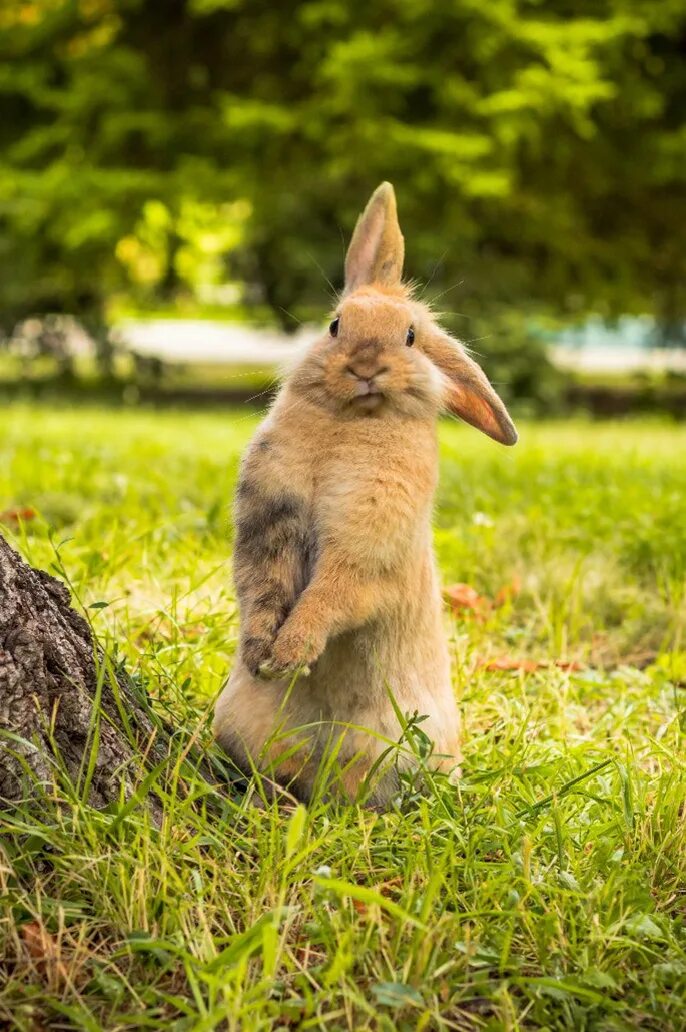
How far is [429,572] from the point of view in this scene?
2.32m

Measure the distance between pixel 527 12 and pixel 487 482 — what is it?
7.03m

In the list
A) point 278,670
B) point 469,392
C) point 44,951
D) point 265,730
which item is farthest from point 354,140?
point 44,951

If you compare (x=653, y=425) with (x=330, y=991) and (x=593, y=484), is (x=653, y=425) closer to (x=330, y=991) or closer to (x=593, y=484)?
(x=593, y=484)

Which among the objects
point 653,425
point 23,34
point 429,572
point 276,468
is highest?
point 23,34

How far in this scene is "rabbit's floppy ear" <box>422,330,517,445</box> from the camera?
233 cm

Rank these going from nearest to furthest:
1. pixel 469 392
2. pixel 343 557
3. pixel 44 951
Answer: pixel 44 951 → pixel 343 557 → pixel 469 392

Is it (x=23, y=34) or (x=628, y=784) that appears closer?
(x=628, y=784)

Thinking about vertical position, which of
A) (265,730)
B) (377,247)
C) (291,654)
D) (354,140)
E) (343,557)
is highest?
(354,140)

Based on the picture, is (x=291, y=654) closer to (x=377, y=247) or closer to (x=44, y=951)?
(x=44, y=951)

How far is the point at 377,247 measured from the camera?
8.07 feet

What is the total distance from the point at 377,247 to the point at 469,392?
38 centimetres

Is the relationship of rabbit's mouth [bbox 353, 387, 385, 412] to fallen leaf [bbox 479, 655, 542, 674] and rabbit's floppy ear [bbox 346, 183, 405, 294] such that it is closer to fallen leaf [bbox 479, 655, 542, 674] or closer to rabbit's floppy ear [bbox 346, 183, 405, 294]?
rabbit's floppy ear [bbox 346, 183, 405, 294]

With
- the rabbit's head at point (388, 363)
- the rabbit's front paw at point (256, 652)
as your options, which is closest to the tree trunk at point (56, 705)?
the rabbit's front paw at point (256, 652)

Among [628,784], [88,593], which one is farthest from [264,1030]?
[88,593]
